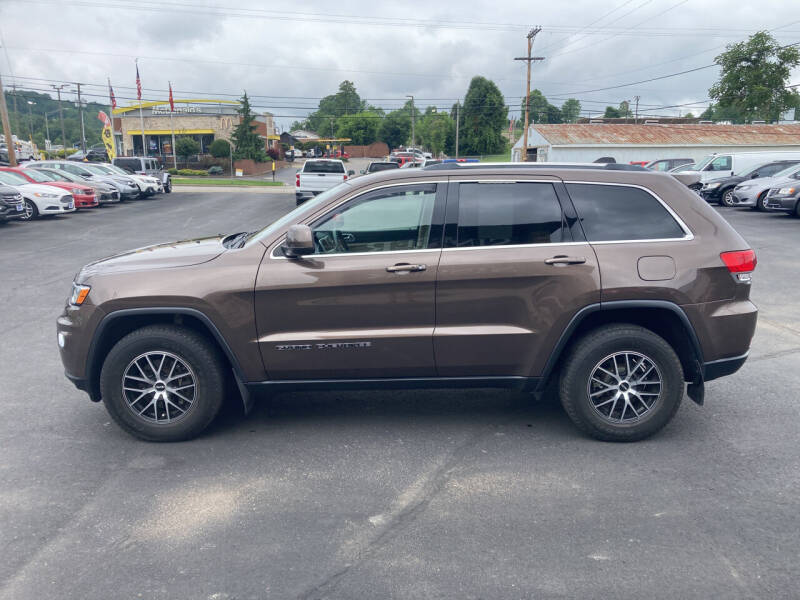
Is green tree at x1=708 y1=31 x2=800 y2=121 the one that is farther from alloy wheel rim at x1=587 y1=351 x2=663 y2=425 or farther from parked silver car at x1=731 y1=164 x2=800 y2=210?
alloy wheel rim at x1=587 y1=351 x2=663 y2=425

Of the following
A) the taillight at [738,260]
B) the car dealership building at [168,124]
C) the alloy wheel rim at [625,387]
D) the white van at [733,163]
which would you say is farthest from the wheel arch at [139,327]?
the car dealership building at [168,124]

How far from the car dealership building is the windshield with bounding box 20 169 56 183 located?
42.2 m

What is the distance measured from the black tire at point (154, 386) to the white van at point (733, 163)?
83.2 ft

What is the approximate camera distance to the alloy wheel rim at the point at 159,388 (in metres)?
4.64

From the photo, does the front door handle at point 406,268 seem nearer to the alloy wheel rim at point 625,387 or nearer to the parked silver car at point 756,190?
the alloy wheel rim at point 625,387

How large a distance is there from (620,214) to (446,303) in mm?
1367

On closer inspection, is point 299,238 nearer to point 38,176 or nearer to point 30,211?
point 30,211

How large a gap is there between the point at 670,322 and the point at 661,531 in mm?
1636

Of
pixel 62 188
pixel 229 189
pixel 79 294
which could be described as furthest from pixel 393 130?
pixel 79 294

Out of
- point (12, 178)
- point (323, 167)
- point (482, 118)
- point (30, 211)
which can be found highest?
point (482, 118)

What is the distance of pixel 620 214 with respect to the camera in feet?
15.4

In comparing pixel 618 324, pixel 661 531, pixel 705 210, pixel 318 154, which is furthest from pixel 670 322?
pixel 318 154

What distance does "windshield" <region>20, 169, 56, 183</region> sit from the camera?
72.8 ft

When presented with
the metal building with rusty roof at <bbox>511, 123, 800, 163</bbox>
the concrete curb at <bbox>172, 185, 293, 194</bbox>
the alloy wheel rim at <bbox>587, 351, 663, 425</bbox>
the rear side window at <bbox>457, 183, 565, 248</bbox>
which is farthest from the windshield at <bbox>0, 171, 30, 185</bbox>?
the metal building with rusty roof at <bbox>511, 123, 800, 163</bbox>
